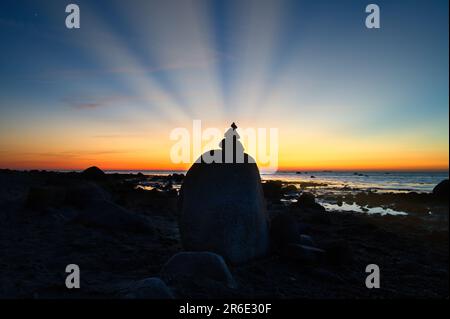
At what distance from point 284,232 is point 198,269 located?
7.80ft

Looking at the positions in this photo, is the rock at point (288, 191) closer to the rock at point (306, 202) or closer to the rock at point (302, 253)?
the rock at point (306, 202)

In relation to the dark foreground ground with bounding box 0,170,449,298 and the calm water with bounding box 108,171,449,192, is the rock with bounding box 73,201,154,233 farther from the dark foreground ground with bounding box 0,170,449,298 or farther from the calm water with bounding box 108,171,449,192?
the calm water with bounding box 108,171,449,192

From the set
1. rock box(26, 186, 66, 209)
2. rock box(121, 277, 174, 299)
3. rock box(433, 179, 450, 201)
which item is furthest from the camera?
rock box(433, 179, 450, 201)

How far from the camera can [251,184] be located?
6047mm

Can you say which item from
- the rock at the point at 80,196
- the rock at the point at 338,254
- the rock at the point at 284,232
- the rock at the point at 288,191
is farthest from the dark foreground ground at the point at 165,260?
the rock at the point at 288,191

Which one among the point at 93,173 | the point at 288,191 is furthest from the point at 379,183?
the point at 93,173

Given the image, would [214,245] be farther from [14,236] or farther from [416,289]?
[14,236]

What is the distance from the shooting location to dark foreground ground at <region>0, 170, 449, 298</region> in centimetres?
446

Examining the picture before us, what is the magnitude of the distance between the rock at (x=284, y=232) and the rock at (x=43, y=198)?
7.43 m

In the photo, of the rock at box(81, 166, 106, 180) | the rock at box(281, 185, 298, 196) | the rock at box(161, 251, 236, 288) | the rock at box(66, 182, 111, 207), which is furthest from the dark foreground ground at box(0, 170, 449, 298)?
the rock at box(81, 166, 106, 180)

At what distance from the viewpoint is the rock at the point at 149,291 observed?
3641 millimetres

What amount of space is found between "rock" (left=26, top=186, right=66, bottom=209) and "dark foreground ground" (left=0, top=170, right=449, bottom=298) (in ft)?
0.10

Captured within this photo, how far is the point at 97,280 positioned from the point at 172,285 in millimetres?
1187
